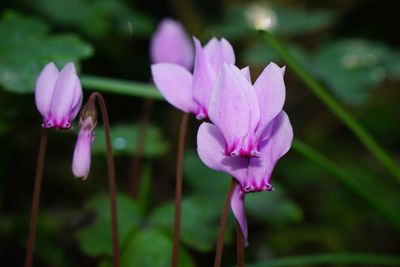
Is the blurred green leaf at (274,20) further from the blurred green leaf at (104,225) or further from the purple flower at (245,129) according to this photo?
the purple flower at (245,129)

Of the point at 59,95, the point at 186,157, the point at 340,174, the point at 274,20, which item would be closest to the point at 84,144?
the point at 59,95

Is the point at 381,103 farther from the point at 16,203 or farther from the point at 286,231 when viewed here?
the point at 16,203

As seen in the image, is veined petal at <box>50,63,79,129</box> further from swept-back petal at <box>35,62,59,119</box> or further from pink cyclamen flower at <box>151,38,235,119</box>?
pink cyclamen flower at <box>151,38,235,119</box>

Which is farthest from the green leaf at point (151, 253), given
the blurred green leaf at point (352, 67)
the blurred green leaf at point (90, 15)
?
the blurred green leaf at point (90, 15)

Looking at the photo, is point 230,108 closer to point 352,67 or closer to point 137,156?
point 137,156

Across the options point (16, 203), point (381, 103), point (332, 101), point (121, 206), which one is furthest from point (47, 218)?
point (381, 103)

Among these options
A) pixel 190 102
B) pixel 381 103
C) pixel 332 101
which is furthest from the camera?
pixel 381 103
